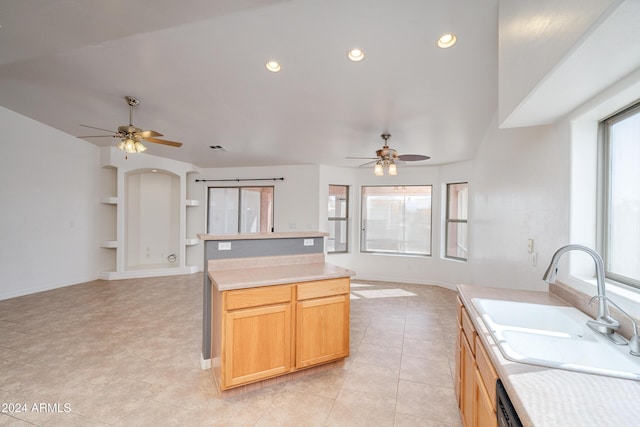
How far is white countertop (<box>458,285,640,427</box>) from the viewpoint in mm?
720

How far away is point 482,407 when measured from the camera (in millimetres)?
1246

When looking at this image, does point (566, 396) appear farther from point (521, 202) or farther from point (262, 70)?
point (262, 70)

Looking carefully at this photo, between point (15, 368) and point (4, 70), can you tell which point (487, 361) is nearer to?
point (15, 368)

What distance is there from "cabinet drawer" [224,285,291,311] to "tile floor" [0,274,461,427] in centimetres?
71

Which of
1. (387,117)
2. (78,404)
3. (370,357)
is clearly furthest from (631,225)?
(78,404)

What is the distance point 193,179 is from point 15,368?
476 centimetres

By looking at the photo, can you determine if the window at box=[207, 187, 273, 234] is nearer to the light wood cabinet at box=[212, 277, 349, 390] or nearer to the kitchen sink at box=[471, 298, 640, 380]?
the light wood cabinet at box=[212, 277, 349, 390]

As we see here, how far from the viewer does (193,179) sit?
662 cm

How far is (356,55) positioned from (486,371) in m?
2.48

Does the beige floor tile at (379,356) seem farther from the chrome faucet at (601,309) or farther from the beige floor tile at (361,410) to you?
the chrome faucet at (601,309)

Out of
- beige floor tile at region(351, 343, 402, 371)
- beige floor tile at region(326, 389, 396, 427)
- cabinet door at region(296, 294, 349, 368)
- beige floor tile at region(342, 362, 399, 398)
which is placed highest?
cabinet door at region(296, 294, 349, 368)

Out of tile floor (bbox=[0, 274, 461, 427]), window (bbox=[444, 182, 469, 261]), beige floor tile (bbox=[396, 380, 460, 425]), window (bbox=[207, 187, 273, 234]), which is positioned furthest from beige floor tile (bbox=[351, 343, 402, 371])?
window (bbox=[207, 187, 273, 234])

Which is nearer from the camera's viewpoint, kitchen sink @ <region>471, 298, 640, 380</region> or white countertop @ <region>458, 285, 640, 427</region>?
white countertop @ <region>458, 285, 640, 427</region>

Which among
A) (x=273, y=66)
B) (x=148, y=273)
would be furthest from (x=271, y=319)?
(x=148, y=273)
